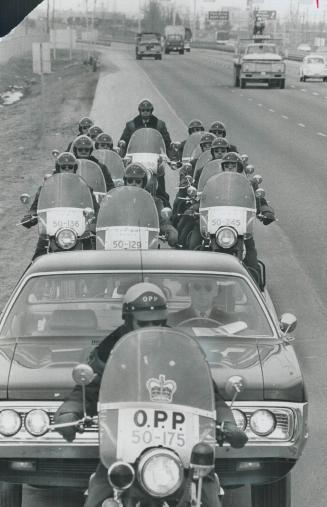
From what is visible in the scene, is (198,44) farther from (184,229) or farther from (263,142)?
(184,229)

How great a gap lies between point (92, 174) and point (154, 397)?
917 centimetres

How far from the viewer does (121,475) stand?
488 centimetres

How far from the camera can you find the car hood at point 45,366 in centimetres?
654

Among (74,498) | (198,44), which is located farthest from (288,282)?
(198,44)

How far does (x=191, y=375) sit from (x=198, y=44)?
147433 mm

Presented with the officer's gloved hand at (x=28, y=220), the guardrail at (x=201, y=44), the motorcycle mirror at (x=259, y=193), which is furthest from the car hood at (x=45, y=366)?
the guardrail at (x=201, y=44)

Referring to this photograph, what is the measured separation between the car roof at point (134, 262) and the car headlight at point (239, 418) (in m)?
1.47

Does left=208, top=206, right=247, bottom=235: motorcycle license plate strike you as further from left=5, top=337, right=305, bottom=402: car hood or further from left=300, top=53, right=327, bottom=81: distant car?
left=300, top=53, right=327, bottom=81: distant car

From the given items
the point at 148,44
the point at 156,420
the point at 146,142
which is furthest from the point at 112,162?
the point at 148,44

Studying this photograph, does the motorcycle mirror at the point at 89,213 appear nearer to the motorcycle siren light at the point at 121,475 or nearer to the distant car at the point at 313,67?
the motorcycle siren light at the point at 121,475

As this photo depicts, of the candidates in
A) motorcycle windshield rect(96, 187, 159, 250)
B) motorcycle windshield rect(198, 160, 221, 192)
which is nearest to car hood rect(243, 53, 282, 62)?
motorcycle windshield rect(198, 160, 221, 192)

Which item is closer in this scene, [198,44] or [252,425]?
[252,425]

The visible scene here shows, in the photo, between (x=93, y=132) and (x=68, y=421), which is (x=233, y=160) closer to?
(x=93, y=132)

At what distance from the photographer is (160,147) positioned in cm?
1852
